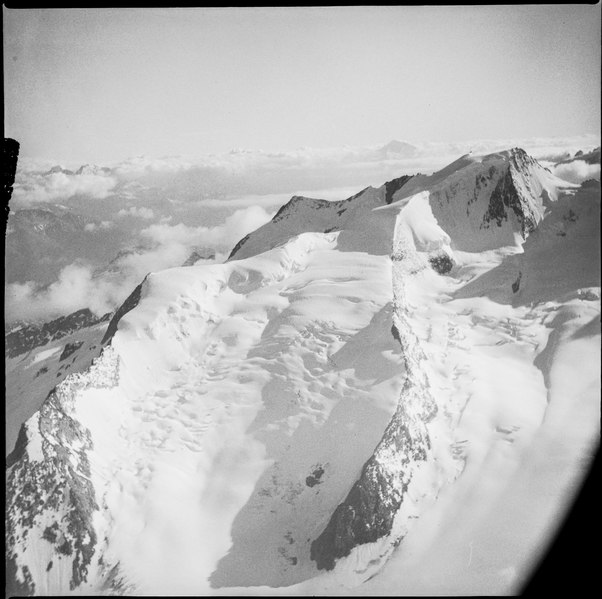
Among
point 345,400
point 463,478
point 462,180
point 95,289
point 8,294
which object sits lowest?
point 95,289

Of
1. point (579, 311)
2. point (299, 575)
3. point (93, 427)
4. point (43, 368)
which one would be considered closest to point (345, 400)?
point (299, 575)

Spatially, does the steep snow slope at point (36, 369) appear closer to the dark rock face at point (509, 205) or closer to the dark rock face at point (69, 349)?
the dark rock face at point (69, 349)

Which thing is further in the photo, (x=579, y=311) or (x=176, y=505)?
(x=579, y=311)

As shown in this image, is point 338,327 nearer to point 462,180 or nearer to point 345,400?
point 345,400

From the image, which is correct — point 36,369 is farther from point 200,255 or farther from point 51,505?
point 51,505

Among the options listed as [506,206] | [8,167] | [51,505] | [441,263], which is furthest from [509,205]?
[8,167]
